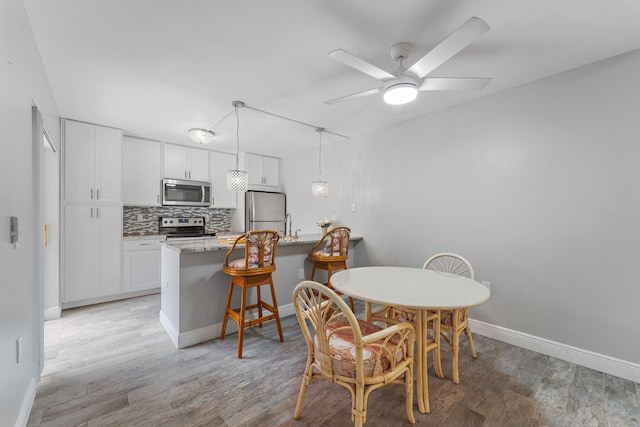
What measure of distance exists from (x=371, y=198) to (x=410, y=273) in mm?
1720

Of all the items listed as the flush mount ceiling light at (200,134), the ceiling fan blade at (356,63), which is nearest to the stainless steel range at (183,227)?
the flush mount ceiling light at (200,134)

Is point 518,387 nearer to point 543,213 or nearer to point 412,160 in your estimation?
point 543,213

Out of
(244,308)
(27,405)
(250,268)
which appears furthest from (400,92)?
(27,405)

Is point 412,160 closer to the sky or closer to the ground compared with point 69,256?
closer to the sky

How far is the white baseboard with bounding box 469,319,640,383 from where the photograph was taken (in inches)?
76.9

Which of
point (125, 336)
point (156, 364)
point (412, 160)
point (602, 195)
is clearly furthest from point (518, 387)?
point (125, 336)

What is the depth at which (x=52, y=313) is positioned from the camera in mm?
2988

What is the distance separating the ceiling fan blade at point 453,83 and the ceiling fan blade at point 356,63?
28cm

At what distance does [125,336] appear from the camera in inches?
101

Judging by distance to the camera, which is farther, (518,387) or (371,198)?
(371,198)

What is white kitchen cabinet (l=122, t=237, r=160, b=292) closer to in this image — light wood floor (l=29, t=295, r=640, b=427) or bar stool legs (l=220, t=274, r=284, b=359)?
light wood floor (l=29, t=295, r=640, b=427)

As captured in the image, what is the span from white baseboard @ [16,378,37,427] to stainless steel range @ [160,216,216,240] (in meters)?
2.61

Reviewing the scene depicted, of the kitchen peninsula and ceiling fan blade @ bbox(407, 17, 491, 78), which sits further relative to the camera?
the kitchen peninsula

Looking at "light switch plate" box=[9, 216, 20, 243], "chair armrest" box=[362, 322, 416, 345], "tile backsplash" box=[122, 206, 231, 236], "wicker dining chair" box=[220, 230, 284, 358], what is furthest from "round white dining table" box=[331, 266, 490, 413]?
"tile backsplash" box=[122, 206, 231, 236]
